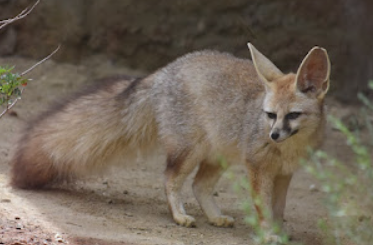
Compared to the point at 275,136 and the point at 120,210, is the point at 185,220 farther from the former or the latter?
the point at 275,136

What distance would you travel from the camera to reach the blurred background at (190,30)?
8.78 metres

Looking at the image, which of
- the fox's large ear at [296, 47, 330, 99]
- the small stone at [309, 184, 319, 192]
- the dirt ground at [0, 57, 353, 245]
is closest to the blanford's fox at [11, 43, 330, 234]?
the fox's large ear at [296, 47, 330, 99]

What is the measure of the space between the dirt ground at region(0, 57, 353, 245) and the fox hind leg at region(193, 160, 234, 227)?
89 millimetres

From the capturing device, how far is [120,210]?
18.1 ft

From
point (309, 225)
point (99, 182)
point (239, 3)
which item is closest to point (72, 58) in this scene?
point (239, 3)

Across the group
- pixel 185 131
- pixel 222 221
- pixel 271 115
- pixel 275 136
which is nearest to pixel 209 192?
pixel 222 221

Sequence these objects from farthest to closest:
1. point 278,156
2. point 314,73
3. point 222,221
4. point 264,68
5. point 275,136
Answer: point 222,221 < point 264,68 < point 278,156 < point 314,73 < point 275,136

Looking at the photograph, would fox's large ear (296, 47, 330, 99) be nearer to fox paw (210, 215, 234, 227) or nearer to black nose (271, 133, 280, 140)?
black nose (271, 133, 280, 140)

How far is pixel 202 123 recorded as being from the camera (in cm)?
546

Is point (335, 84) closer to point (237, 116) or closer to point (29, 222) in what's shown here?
point (237, 116)

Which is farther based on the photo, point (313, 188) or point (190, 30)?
point (190, 30)

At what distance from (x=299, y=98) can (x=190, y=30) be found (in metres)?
4.31

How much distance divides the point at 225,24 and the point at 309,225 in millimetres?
3978

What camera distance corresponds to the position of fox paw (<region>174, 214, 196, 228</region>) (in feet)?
17.5
